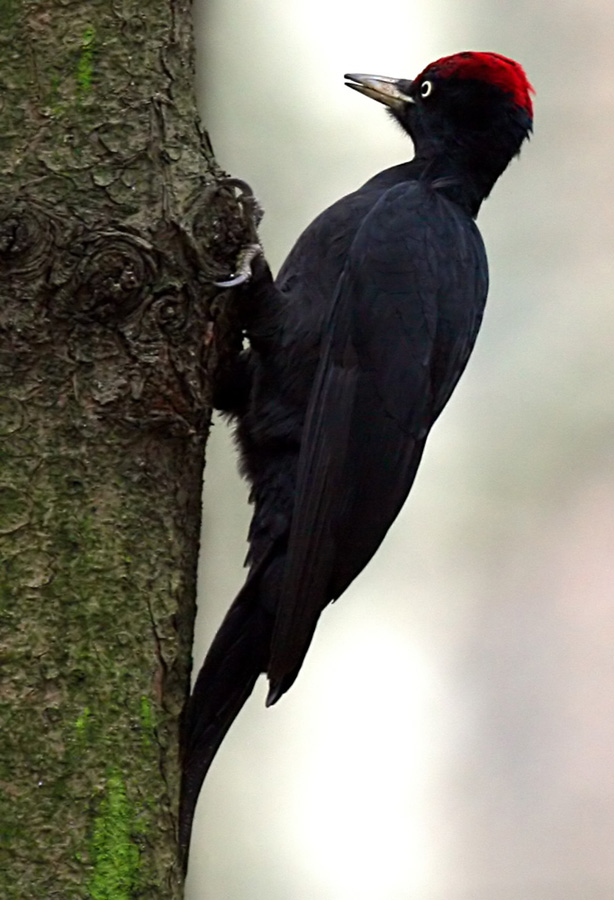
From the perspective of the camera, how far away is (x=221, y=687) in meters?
2.33

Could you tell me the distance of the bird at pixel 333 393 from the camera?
93.5 inches

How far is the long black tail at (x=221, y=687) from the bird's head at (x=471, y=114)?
3.72 ft

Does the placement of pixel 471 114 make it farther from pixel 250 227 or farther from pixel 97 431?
pixel 97 431

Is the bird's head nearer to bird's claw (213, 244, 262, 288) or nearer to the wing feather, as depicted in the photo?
the wing feather

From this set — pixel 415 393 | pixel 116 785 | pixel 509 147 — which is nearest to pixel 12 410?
pixel 116 785

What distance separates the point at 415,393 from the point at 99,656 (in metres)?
0.97

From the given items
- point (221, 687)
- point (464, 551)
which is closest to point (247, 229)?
point (221, 687)

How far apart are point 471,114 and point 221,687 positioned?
1.44 m

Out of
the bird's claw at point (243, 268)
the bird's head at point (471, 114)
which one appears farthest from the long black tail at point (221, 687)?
the bird's head at point (471, 114)

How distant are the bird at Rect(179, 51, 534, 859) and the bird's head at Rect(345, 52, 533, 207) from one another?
0.08m

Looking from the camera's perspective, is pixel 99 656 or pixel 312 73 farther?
pixel 312 73

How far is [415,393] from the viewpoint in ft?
8.62

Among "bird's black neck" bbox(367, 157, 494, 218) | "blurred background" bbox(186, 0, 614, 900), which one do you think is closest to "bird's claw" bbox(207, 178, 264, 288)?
"bird's black neck" bbox(367, 157, 494, 218)

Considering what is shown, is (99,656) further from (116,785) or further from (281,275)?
(281,275)
